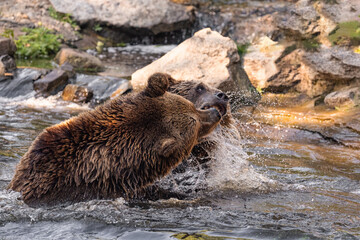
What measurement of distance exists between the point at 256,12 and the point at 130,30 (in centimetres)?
538

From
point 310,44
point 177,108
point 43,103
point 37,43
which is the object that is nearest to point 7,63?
point 43,103

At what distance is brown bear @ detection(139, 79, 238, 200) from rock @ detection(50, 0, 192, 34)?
14511mm

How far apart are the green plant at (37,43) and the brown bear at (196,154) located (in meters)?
12.1

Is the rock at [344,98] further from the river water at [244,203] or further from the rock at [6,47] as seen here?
the rock at [6,47]

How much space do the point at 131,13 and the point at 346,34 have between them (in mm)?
10809

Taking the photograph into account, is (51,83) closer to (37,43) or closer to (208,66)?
(208,66)

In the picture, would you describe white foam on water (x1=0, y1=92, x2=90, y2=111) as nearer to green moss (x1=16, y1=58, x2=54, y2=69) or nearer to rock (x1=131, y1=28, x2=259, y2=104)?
rock (x1=131, y1=28, x2=259, y2=104)

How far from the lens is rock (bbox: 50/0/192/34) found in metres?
21.4

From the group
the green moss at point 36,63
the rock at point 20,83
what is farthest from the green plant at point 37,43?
the rock at point 20,83

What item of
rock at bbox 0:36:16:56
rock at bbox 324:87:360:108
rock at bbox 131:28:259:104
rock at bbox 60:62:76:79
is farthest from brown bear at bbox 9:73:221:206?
rock at bbox 0:36:16:56

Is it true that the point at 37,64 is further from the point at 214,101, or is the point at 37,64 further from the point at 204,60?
the point at 214,101

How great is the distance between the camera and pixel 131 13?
21609 millimetres

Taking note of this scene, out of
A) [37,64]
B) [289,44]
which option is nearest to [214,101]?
[289,44]

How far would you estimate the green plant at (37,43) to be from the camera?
18.2 m
